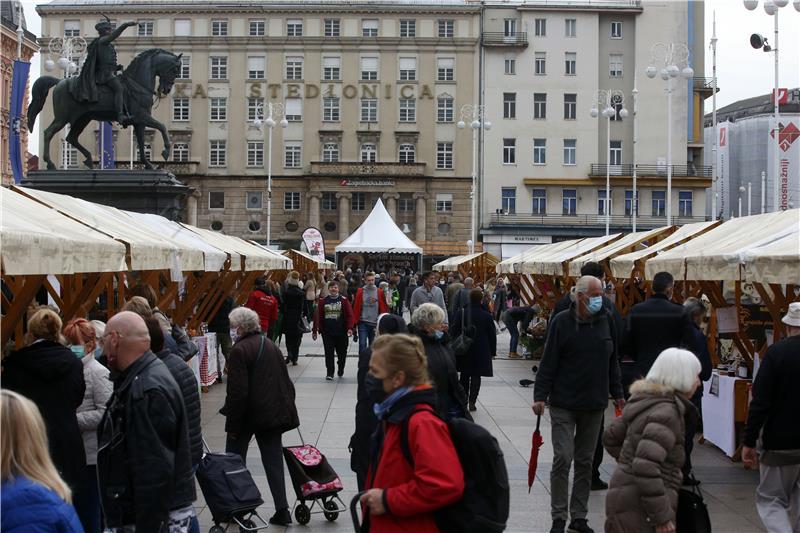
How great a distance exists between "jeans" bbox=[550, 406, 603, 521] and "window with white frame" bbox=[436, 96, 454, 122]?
66250 mm

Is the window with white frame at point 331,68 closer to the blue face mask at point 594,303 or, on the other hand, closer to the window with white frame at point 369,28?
the window with white frame at point 369,28

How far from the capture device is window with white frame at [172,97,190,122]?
73.4m

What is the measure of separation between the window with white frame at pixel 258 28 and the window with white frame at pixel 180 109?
648 centimetres

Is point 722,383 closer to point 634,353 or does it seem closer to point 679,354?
point 634,353

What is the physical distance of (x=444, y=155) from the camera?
73250 mm

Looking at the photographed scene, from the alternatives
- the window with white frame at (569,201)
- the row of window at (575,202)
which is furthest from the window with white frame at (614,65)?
the window with white frame at (569,201)

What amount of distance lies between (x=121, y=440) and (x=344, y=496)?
4.15m

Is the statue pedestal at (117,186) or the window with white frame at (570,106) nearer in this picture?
the statue pedestal at (117,186)

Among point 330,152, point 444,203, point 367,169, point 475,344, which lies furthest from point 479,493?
point 330,152

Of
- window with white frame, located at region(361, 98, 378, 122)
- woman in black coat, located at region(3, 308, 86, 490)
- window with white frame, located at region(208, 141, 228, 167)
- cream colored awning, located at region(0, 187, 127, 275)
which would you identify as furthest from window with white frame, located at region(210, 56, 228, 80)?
woman in black coat, located at region(3, 308, 86, 490)

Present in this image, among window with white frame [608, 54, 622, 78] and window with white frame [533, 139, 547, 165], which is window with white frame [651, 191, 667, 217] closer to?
window with white frame [533, 139, 547, 165]

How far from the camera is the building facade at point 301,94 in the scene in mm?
72812

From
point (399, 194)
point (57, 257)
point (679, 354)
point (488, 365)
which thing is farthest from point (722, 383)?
point (399, 194)

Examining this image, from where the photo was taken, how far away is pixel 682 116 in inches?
2822
